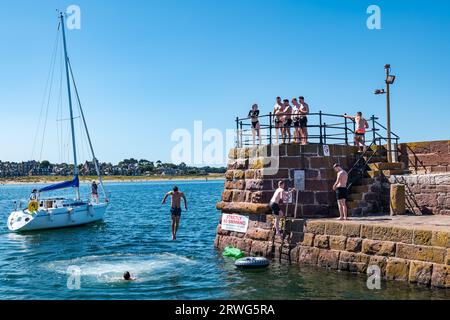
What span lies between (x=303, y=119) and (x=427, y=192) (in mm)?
4571

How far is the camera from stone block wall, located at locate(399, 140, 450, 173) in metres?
16.9

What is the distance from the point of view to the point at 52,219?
28266 mm

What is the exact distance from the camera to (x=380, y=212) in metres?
16.1

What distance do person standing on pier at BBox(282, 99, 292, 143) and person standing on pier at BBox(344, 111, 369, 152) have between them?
2.03 meters

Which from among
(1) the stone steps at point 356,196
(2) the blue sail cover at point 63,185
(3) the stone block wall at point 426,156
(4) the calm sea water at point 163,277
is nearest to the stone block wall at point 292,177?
(1) the stone steps at point 356,196

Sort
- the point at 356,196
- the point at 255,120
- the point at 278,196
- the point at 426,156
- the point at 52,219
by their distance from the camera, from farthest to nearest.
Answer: the point at 52,219 < the point at 255,120 < the point at 426,156 < the point at 356,196 < the point at 278,196

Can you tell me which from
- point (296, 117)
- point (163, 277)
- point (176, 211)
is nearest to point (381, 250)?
point (163, 277)

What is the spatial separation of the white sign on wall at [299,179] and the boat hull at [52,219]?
17586mm

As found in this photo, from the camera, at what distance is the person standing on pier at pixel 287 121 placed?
54.3 ft

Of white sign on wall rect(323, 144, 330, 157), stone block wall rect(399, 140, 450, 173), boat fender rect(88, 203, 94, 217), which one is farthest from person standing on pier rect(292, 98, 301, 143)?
boat fender rect(88, 203, 94, 217)

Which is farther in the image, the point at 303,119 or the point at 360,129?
the point at 360,129

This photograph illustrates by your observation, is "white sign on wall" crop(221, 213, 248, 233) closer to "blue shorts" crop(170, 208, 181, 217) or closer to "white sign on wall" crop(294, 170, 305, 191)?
"blue shorts" crop(170, 208, 181, 217)

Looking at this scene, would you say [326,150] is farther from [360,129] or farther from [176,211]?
[176,211]
